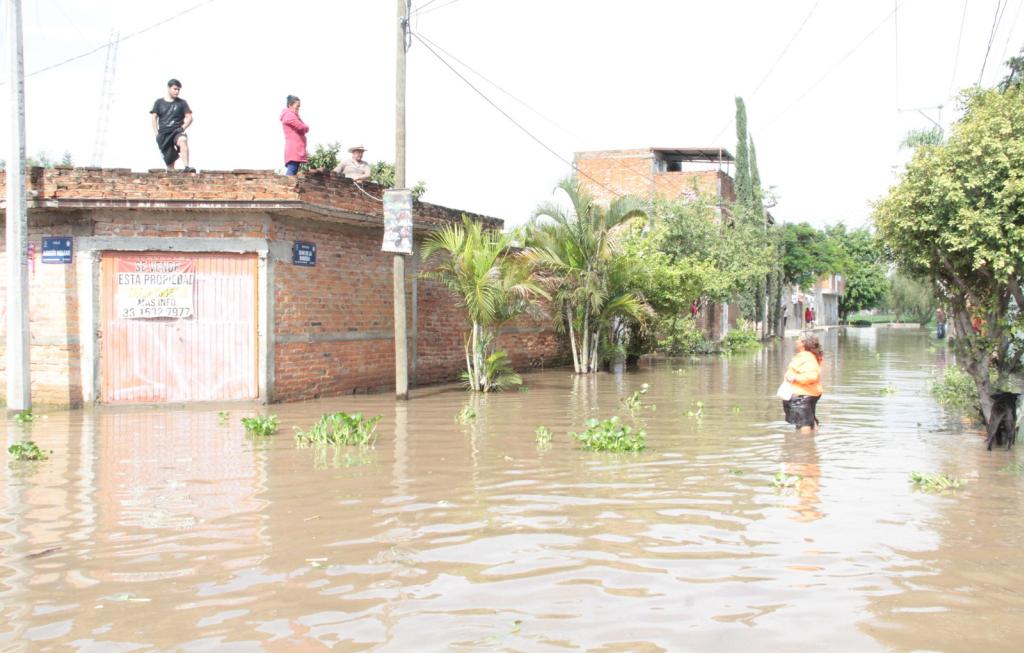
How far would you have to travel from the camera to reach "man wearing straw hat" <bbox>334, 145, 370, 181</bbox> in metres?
16.7

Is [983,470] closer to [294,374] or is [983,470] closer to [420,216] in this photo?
[294,374]

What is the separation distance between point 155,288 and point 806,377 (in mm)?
9641

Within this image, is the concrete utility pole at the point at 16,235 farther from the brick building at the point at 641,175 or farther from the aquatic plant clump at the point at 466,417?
the brick building at the point at 641,175

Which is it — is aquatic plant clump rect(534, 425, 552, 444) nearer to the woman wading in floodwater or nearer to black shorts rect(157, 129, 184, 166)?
the woman wading in floodwater

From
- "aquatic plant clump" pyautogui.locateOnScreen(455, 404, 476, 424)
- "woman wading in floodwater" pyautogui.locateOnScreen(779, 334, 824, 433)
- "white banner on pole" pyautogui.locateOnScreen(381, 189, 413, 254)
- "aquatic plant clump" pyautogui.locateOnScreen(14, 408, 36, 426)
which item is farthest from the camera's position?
"white banner on pole" pyautogui.locateOnScreen(381, 189, 413, 254)

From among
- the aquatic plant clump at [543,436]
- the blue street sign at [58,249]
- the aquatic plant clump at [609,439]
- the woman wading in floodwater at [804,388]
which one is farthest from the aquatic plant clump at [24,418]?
the woman wading in floodwater at [804,388]

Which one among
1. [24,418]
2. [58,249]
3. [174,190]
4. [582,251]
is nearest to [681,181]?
[582,251]

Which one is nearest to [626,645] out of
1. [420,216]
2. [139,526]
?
[139,526]

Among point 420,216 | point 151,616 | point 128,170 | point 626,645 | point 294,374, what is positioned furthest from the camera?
point 420,216

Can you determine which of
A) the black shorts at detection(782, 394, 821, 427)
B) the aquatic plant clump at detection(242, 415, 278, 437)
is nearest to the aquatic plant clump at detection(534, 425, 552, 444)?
the aquatic plant clump at detection(242, 415, 278, 437)

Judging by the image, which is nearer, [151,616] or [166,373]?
[151,616]

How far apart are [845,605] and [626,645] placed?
4.39ft

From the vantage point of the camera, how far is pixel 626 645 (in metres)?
4.41

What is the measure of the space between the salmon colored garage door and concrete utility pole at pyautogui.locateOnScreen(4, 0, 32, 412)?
135 cm
